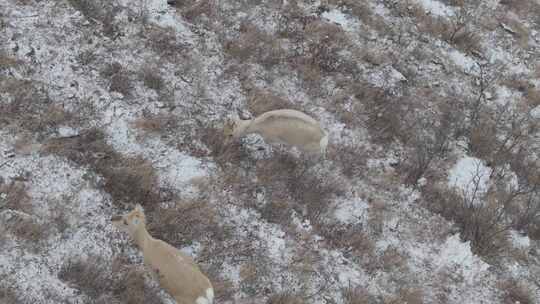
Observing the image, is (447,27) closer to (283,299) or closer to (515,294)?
(515,294)

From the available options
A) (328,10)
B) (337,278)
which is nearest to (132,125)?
(337,278)

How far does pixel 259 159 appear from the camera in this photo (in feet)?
23.1

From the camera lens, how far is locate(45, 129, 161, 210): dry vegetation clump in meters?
5.88

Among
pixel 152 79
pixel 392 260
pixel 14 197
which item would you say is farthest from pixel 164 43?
pixel 392 260

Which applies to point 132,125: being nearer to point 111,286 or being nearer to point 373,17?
point 111,286

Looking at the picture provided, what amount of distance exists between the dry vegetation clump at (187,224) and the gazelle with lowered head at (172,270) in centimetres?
57

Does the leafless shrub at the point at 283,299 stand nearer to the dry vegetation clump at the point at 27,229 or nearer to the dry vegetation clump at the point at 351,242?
the dry vegetation clump at the point at 351,242

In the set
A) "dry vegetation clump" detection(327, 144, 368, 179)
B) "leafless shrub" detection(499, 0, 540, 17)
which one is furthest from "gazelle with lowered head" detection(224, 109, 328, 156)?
"leafless shrub" detection(499, 0, 540, 17)

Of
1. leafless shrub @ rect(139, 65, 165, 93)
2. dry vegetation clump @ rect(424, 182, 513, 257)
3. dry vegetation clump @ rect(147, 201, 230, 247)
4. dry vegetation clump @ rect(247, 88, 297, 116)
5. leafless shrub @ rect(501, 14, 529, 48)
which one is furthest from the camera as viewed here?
leafless shrub @ rect(501, 14, 529, 48)

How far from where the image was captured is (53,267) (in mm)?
5023

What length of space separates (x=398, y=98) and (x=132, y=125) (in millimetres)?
4161

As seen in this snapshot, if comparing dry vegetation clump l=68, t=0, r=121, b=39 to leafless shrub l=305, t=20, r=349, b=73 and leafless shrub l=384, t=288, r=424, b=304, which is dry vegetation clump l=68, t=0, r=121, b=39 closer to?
leafless shrub l=305, t=20, r=349, b=73

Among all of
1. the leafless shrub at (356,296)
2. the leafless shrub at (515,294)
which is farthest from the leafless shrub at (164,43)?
the leafless shrub at (515,294)

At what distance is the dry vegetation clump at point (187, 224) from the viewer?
18.6 feet
